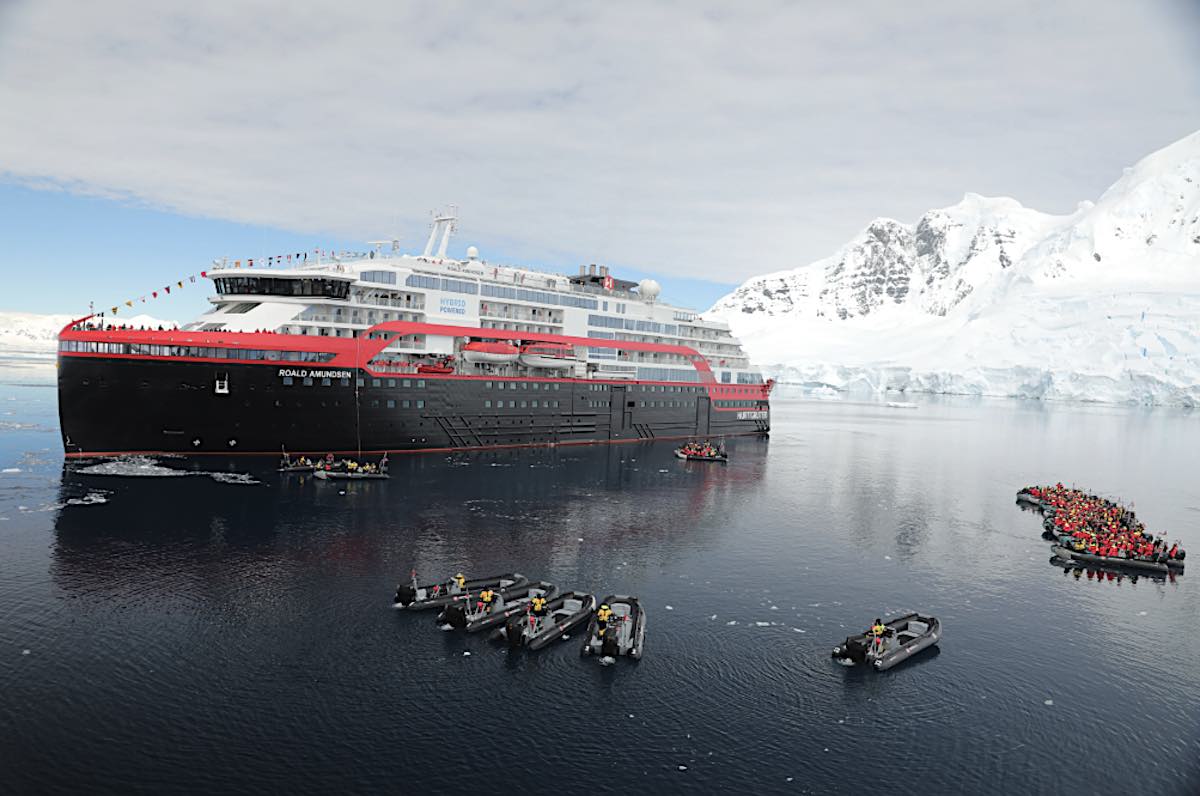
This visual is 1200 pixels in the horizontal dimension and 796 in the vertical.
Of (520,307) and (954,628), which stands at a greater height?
(520,307)

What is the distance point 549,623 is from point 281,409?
3866 centimetres

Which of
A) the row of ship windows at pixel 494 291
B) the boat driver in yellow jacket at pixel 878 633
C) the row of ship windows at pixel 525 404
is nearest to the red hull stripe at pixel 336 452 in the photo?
the row of ship windows at pixel 525 404

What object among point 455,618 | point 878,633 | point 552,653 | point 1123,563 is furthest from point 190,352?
point 1123,563

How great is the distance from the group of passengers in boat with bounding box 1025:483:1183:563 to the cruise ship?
42217 mm

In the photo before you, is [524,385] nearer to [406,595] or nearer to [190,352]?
[190,352]

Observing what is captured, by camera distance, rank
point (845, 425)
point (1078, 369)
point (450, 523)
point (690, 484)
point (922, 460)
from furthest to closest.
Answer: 1. point (1078, 369)
2. point (845, 425)
3. point (922, 460)
4. point (690, 484)
5. point (450, 523)

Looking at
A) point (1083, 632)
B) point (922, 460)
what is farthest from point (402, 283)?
point (922, 460)

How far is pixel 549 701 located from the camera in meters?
25.1

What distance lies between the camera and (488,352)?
70.5 m

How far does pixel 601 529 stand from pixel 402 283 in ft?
105

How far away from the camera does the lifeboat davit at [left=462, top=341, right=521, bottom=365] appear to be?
231ft

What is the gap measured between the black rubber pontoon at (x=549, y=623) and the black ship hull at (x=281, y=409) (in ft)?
117

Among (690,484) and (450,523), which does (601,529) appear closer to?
(450,523)

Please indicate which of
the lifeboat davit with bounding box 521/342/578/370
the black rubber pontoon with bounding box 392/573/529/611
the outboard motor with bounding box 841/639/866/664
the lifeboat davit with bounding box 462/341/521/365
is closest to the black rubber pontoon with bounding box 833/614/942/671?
the outboard motor with bounding box 841/639/866/664
